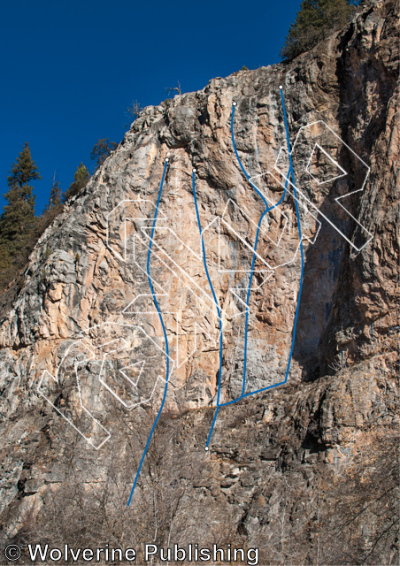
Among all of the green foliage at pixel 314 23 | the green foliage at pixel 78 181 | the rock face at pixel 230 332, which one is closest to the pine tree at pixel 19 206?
the green foliage at pixel 78 181

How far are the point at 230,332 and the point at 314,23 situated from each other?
1059 centimetres

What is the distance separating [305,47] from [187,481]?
475 inches

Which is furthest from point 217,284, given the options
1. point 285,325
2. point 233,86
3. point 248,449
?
point 233,86

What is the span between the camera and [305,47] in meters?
14.1

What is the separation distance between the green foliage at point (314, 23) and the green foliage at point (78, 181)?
38.7ft

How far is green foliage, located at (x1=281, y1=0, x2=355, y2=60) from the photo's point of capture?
557 inches

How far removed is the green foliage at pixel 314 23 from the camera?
557 inches

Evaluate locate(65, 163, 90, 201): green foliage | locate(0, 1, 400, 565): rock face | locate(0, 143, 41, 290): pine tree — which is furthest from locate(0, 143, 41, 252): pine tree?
locate(0, 1, 400, 565): rock face

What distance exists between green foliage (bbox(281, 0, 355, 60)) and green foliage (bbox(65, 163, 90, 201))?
38.7 feet

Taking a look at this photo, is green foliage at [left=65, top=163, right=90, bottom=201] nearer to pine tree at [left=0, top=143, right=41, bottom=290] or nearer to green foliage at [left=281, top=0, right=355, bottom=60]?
pine tree at [left=0, top=143, right=41, bottom=290]

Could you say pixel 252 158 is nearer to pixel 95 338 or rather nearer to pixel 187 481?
pixel 95 338

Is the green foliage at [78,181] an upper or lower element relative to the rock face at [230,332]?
upper

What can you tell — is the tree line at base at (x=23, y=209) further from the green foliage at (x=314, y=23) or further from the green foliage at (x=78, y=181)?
the green foliage at (x=314, y=23)

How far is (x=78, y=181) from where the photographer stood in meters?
24.1
